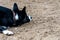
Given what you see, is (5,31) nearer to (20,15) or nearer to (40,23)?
(20,15)

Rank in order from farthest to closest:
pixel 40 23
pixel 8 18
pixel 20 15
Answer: pixel 40 23 → pixel 20 15 → pixel 8 18

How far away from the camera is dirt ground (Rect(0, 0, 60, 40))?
4.02 meters

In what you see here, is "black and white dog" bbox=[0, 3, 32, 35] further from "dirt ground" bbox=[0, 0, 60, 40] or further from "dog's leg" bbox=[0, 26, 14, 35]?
"dirt ground" bbox=[0, 0, 60, 40]

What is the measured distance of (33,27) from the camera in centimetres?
439

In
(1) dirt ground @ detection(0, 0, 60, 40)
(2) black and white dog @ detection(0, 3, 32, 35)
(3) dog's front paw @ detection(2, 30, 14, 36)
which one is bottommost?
(1) dirt ground @ detection(0, 0, 60, 40)

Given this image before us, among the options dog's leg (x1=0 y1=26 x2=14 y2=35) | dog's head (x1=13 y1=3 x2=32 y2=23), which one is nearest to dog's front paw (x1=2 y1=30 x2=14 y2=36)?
dog's leg (x1=0 y1=26 x2=14 y2=35)

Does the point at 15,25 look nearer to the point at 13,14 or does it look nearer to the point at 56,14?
the point at 13,14

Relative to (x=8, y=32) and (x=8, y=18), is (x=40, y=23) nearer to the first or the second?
(x=8, y=18)

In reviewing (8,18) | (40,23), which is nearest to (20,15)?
(8,18)

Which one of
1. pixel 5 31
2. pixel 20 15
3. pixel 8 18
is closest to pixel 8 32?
pixel 5 31

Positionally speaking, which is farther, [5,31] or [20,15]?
[20,15]

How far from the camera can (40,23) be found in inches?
181

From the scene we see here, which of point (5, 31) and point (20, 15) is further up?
point (20, 15)

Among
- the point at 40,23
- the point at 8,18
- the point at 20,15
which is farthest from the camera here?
the point at 40,23
